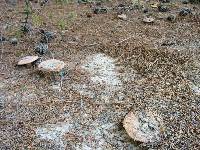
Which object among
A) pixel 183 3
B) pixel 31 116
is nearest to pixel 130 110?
pixel 31 116

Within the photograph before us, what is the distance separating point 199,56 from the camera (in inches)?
251

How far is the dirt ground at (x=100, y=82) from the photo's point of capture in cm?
461

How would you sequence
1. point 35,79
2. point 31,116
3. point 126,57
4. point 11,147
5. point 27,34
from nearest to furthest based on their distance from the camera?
point 11,147
point 31,116
point 35,79
point 126,57
point 27,34

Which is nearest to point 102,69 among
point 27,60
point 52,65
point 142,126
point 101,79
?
point 101,79

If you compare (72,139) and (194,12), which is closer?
(72,139)

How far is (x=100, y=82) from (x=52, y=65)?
0.77 metres

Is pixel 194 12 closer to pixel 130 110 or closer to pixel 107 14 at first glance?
pixel 107 14

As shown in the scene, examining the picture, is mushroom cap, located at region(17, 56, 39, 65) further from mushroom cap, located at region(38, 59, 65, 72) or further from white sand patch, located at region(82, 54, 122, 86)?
white sand patch, located at region(82, 54, 122, 86)

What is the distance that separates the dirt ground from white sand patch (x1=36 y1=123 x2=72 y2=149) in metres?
0.01

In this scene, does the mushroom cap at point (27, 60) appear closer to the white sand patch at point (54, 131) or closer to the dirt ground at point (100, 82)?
the dirt ground at point (100, 82)

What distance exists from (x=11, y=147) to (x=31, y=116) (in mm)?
627

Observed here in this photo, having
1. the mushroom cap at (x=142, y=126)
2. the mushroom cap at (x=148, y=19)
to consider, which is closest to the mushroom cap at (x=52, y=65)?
the mushroom cap at (x=142, y=126)

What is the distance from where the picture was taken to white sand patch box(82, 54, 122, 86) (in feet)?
18.8

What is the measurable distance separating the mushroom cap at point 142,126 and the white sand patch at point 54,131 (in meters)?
0.75
